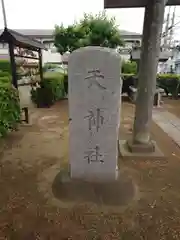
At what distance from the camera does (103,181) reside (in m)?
2.98

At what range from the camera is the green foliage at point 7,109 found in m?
4.41

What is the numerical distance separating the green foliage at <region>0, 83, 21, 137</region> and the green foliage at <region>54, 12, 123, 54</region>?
29.0ft

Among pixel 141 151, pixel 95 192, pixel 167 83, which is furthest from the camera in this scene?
pixel 167 83

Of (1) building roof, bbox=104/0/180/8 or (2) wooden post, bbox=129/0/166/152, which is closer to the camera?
(2) wooden post, bbox=129/0/166/152

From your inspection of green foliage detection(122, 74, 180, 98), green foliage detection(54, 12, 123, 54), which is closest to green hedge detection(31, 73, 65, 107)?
green foliage detection(122, 74, 180, 98)

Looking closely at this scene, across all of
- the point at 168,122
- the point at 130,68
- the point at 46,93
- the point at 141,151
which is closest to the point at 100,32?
the point at 130,68

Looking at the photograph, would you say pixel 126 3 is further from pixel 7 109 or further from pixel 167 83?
pixel 167 83

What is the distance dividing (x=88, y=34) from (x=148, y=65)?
1070 centimetres

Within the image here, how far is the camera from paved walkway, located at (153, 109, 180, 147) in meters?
5.50

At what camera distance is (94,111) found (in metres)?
2.71

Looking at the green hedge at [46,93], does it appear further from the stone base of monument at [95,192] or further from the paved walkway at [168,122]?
the stone base of monument at [95,192]

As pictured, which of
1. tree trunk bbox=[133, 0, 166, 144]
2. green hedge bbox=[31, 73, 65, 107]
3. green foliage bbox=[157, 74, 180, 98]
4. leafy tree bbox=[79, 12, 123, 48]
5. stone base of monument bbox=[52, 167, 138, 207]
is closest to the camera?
stone base of monument bbox=[52, 167, 138, 207]

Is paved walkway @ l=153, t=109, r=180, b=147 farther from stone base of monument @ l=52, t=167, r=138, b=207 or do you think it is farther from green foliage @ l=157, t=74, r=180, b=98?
green foliage @ l=157, t=74, r=180, b=98

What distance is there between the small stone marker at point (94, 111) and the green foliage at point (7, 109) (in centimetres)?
215
